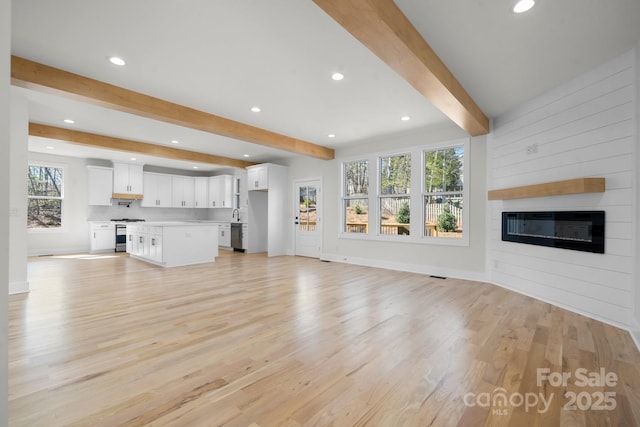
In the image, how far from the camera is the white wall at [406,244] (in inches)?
195

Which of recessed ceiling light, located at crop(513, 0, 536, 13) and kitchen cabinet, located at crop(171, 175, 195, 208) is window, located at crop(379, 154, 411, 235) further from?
kitchen cabinet, located at crop(171, 175, 195, 208)

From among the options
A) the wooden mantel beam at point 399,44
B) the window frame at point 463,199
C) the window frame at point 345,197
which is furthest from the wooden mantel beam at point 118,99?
the window frame at point 463,199

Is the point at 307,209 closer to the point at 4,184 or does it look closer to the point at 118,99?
the point at 118,99

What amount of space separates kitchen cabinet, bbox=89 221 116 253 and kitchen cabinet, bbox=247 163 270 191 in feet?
13.3

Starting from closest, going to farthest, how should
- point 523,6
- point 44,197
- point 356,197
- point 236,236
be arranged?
point 523,6 → point 356,197 → point 44,197 → point 236,236

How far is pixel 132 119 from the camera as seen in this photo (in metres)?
4.82

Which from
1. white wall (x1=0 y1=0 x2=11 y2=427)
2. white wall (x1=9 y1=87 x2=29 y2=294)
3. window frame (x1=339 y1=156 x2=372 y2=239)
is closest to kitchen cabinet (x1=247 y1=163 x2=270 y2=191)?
window frame (x1=339 y1=156 x2=372 y2=239)

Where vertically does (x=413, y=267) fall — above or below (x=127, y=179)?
below

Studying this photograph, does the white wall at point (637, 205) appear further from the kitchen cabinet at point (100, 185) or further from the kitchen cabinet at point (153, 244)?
the kitchen cabinet at point (100, 185)

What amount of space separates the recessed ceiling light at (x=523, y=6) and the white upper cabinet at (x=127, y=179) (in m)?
9.46

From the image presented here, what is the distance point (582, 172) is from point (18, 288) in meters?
7.25

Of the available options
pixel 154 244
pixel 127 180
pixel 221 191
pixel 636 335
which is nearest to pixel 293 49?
pixel 636 335

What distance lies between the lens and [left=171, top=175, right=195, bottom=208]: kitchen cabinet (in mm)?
9711

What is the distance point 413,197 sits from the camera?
5695mm
